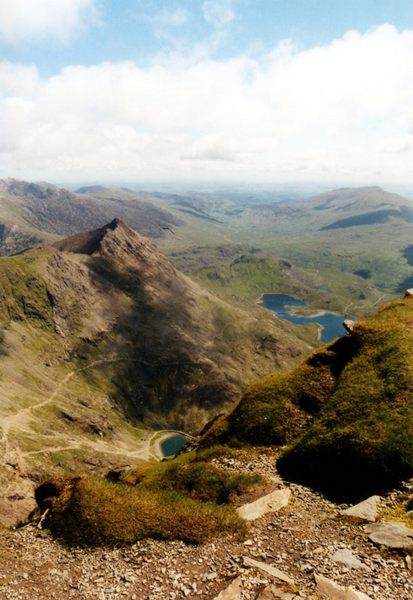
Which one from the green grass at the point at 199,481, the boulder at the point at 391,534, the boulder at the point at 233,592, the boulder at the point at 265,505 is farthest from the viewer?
the green grass at the point at 199,481

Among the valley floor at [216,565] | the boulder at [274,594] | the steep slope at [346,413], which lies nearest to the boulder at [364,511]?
the valley floor at [216,565]

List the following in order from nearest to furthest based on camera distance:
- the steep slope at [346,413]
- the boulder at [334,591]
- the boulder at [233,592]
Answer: the boulder at [334,591]
the boulder at [233,592]
the steep slope at [346,413]

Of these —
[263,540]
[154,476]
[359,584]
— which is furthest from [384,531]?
[154,476]

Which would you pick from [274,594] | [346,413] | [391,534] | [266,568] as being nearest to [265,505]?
[266,568]

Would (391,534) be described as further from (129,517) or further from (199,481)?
(129,517)

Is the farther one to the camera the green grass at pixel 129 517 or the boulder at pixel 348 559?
the green grass at pixel 129 517

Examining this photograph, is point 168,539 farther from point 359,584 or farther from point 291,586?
point 359,584

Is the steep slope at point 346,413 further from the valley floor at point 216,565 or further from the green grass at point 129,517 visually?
the green grass at point 129,517
